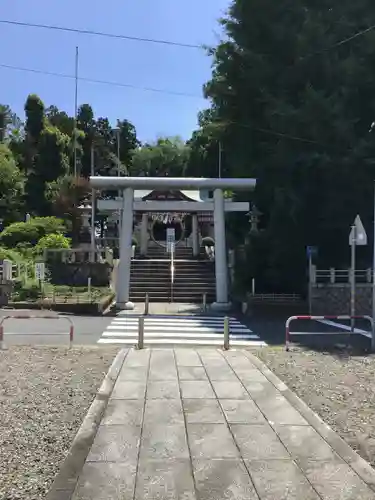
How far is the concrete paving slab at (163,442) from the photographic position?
519cm

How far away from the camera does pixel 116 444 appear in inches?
214

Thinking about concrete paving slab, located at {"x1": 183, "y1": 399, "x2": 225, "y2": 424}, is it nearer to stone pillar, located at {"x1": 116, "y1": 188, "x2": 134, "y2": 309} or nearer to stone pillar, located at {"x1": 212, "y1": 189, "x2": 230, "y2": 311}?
stone pillar, located at {"x1": 116, "y1": 188, "x2": 134, "y2": 309}

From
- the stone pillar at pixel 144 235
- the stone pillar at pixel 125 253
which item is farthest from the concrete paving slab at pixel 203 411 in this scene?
the stone pillar at pixel 144 235

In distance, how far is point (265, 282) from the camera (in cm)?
2394

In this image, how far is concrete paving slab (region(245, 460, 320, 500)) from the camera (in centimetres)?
436

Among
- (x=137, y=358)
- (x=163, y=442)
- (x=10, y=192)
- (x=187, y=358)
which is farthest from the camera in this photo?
(x=10, y=192)

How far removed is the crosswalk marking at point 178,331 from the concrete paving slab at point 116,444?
26.2 feet

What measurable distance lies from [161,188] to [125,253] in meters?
2.91

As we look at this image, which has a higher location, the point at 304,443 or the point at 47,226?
the point at 47,226

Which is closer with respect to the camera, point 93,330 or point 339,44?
point 93,330

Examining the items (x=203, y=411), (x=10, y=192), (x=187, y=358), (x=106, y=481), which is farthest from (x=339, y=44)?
(x=10, y=192)

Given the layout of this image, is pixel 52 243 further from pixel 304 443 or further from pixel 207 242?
pixel 304 443

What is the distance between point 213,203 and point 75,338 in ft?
33.8

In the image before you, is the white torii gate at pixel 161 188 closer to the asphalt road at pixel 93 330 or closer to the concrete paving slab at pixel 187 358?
the asphalt road at pixel 93 330
